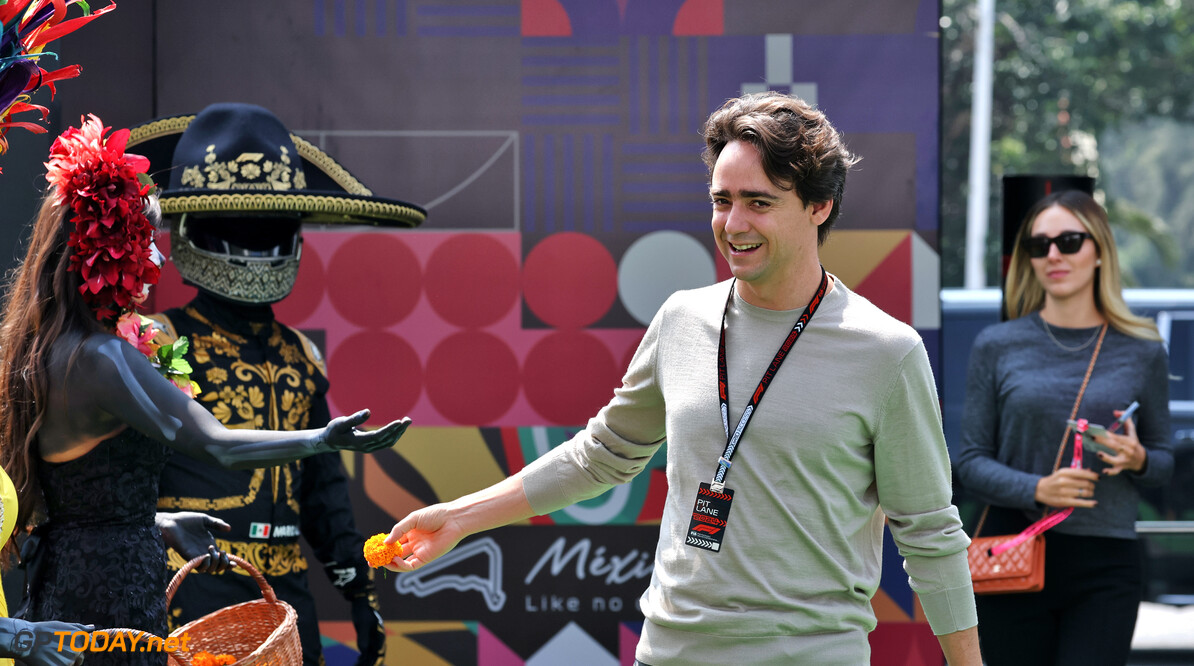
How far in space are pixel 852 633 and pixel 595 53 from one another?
2.87 meters

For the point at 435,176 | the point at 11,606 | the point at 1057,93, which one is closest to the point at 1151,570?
the point at 435,176

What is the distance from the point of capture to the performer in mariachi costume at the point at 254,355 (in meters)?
3.56

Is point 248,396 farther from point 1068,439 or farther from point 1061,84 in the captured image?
point 1061,84

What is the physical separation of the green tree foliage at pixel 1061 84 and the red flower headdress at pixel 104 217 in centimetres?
1477

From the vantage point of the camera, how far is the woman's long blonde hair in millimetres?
4316

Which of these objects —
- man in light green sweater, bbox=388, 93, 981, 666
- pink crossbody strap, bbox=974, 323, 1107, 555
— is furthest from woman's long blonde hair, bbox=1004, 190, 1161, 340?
man in light green sweater, bbox=388, 93, 981, 666

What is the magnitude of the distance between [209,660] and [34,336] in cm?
89

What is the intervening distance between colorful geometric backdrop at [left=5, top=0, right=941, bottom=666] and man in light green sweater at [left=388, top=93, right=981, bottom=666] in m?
2.19

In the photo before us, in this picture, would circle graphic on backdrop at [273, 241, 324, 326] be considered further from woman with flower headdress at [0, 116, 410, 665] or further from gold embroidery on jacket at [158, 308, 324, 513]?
woman with flower headdress at [0, 116, 410, 665]

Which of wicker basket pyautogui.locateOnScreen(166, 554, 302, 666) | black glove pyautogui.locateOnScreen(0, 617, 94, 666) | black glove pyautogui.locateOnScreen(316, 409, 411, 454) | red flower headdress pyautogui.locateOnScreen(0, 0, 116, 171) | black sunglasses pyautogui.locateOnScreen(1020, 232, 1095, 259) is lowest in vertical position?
wicker basket pyautogui.locateOnScreen(166, 554, 302, 666)

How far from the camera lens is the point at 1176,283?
34.1 meters

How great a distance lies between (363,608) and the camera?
3791 mm

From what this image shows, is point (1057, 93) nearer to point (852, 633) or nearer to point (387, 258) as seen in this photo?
point (387, 258)

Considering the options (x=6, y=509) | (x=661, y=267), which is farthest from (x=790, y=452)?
(x=661, y=267)
